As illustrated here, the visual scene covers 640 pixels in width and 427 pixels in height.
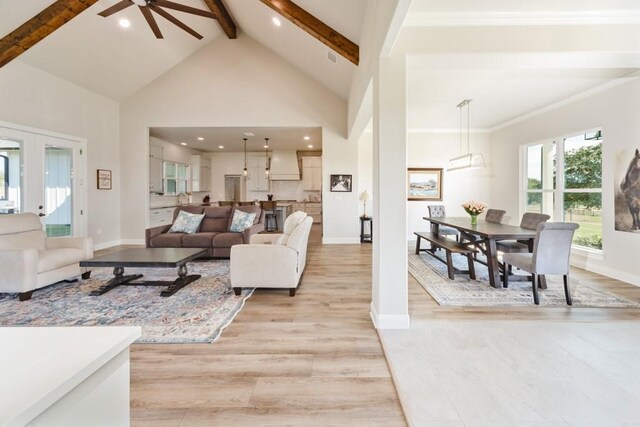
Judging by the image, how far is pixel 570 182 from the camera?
5.16 m

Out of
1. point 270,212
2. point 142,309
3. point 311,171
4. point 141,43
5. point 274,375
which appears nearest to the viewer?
point 274,375

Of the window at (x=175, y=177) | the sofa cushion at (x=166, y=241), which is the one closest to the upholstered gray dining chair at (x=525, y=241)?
the sofa cushion at (x=166, y=241)

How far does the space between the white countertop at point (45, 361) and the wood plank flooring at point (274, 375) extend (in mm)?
1188

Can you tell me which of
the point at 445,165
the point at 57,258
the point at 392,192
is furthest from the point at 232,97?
the point at 392,192

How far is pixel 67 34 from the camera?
4859mm

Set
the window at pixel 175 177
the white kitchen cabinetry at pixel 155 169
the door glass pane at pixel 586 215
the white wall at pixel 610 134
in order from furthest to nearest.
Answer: the window at pixel 175 177 < the white kitchen cabinetry at pixel 155 169 < the door glass pane at pixel 586 215 < the white wall at pixel 610 134

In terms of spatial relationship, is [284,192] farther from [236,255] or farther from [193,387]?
[193,387]

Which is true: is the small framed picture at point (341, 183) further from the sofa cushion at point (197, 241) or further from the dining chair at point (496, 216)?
the sofa cushion at point (197, 241)

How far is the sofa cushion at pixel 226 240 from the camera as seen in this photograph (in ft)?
17.0

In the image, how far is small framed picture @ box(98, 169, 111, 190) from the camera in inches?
253

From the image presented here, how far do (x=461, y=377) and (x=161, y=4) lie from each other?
190 inches

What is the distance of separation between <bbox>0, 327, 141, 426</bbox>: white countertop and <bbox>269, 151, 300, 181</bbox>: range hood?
9.66 meters

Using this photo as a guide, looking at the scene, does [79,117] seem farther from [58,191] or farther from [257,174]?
[257,174]

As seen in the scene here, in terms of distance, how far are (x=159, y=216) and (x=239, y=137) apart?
2954mm
